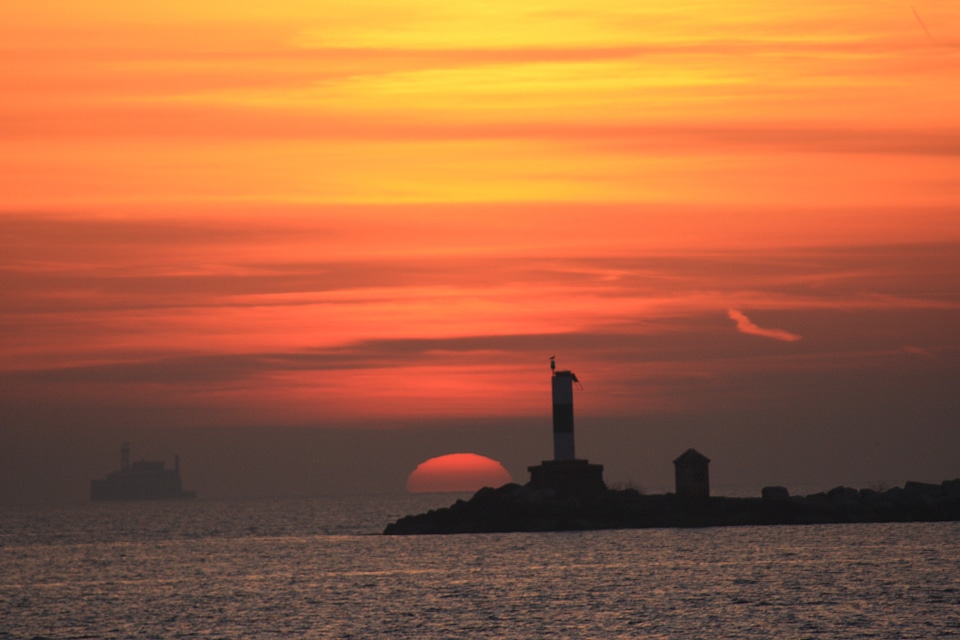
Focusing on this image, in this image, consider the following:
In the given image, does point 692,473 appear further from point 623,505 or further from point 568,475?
point 568,475

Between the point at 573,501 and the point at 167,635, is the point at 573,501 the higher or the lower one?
the higher one

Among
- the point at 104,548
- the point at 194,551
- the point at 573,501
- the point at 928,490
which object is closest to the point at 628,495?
the point at 573,501

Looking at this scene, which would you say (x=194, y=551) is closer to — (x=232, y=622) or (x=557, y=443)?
(x=557, y=443)

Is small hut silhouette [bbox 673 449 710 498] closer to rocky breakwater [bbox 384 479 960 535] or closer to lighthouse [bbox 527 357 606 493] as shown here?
rocky breakwater [bbox 384 479 960 535]

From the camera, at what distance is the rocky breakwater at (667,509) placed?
3733 inches

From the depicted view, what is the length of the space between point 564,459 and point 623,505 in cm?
531

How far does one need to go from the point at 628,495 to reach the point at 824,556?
78.7ft

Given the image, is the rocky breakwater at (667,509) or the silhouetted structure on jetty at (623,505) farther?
the rocky breakwater at (667,509)

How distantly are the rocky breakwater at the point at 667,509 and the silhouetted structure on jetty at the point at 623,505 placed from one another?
0.21ft

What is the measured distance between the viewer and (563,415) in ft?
306

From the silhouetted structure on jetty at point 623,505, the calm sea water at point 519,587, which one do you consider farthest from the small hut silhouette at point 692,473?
the calm sea water at point 519,587

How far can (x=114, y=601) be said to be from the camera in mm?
65000

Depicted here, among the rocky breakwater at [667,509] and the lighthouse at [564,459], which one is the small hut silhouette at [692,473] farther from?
the lighthouse at [564,459]

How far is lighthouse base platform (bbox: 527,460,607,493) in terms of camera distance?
9388cm
